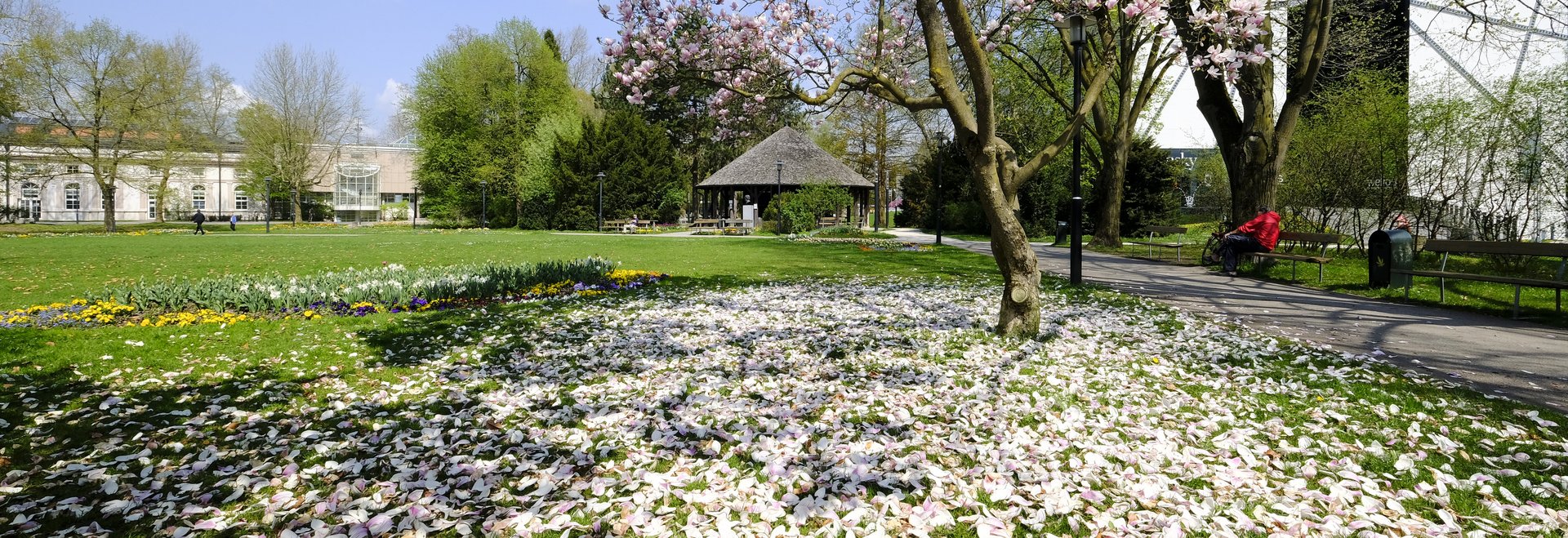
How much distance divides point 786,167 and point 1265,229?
2990cm

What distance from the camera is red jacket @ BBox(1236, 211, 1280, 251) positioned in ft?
44.2

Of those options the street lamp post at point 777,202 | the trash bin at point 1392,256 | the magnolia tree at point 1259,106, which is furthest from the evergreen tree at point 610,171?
the trash bin at point 1392,256

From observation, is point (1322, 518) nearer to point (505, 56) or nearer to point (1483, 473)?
point (1483, 473)

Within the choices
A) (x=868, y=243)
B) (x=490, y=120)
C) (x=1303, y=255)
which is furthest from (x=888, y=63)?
(x=490, y=120)

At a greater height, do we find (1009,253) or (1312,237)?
(1312,237)

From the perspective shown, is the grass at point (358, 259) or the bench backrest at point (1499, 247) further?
the grass at point (358, 259)

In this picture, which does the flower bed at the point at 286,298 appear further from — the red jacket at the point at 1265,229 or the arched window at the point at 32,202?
the arched window at the point at 32,202

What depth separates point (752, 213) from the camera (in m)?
41.2

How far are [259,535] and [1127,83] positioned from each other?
20194mm

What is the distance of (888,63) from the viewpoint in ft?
32.8

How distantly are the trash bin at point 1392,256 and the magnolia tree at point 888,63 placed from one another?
11.2 feet

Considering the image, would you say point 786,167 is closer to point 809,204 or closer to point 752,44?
point 809,204

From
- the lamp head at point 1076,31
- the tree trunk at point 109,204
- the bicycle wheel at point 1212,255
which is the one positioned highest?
the lamp head at point 1076,31

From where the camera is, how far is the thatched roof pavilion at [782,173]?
4088 centimetres
